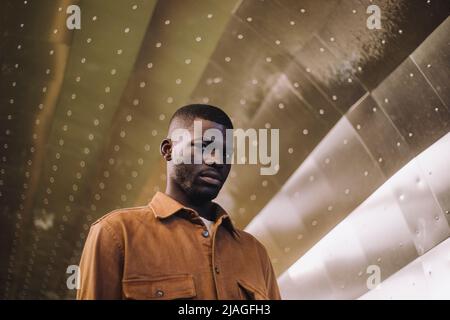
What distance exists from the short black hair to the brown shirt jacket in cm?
30

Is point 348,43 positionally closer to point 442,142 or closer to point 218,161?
point 442,142

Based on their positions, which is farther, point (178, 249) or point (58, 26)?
point (58, 26)

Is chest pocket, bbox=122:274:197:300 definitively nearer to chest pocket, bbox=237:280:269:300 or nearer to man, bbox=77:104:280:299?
man, bbox=77:104:280:299

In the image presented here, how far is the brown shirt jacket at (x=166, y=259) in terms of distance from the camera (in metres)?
1.79

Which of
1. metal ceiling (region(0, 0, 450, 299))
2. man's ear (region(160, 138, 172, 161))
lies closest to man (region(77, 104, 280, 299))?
man's ear (region(160, 138, 172, 161))

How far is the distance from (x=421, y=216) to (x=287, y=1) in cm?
101

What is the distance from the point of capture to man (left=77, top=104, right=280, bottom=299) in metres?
1.81

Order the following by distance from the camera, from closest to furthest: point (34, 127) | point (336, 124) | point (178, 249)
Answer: point (178, 249)
point (336, 124)
point (34, 127)

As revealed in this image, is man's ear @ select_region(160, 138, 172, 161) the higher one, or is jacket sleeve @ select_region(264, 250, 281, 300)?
man's ear @ select_region(160, 138, 172, 161)

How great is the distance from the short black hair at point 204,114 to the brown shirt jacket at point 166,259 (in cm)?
30

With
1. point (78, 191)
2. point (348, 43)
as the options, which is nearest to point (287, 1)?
point (348, 43)

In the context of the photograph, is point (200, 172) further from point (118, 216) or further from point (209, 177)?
point (118, 216)

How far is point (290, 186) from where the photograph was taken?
7.73 feet

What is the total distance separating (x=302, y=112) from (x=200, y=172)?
577mm
